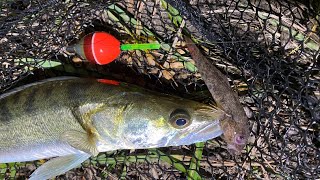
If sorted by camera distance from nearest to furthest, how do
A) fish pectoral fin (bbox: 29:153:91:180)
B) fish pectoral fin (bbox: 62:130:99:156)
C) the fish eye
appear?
the fish eye < fish pectoral fin (bbox: 62:130:99:156) < fish pectoral fin (bbox: 29:153:91:180)

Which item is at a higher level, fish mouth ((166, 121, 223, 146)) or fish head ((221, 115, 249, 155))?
fish head ((221, 115, 249, 155))

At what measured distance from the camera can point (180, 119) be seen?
286 cm

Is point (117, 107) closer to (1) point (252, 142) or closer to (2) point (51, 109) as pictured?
(2) point (51, 109)

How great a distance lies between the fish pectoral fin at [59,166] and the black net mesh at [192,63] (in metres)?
0.36

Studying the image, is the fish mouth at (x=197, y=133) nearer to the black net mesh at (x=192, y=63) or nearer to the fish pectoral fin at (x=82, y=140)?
the black net mesh at (x=192, y=63)

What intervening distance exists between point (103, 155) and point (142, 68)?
642 mm

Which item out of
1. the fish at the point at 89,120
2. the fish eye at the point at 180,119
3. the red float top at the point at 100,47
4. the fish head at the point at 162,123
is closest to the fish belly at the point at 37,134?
the fish at the point at 89,120

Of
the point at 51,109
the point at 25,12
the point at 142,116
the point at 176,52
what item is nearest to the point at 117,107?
the point at 142,116

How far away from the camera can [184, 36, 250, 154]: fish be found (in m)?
3.03

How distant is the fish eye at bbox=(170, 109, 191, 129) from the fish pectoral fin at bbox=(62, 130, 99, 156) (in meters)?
0.50

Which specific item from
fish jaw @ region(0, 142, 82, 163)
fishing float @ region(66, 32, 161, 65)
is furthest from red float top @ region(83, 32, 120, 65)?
fish jaw @ region(0, 142, 82, 163)

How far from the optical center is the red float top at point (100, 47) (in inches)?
124

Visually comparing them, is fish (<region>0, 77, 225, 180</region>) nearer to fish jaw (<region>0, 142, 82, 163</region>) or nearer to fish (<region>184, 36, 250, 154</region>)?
fish jaw (<region>0, 142, 82, 163</region>)

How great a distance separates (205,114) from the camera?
2875 millimetres
